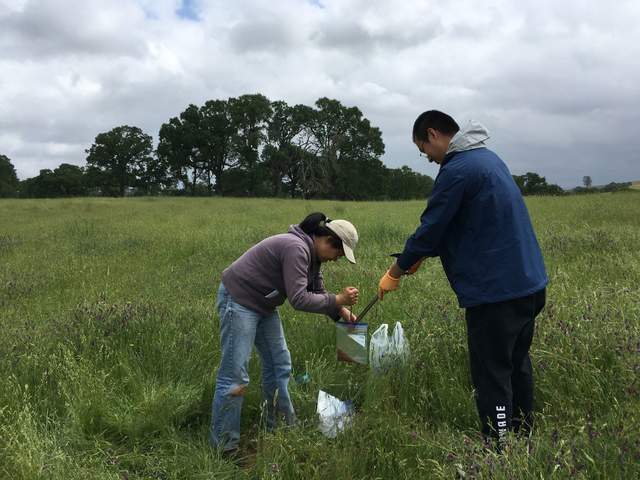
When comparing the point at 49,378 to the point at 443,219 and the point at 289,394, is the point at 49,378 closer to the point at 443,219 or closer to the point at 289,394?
the point at 289,394

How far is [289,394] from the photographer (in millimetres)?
3328

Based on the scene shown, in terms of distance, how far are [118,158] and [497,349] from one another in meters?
65.6

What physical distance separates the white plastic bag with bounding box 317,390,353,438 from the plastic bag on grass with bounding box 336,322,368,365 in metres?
0.29

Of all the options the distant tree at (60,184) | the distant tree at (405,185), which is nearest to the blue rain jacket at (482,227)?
the distant tree at (405,185)

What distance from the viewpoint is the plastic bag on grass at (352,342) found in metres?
3.13

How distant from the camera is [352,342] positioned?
3.18 metres

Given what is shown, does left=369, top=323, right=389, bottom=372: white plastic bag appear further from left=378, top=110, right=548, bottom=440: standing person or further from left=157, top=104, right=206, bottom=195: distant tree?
left=157, top=104, right=206, bottom=195: distant tree

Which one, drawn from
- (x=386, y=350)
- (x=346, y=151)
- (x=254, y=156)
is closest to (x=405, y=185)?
(x=346, y=151)

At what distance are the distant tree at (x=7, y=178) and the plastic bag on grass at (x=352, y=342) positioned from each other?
74765mm

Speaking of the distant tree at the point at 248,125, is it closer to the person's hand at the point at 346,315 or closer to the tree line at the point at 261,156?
the tree line at the point at 261,156

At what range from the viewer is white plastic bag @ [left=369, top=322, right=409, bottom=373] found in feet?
10.9

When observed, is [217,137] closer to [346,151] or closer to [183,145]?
[183,145]

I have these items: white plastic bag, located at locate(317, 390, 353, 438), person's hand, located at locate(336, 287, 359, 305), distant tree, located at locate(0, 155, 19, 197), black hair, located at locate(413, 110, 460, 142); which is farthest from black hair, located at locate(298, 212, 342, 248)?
distant tree, located at locate(0, 155, 19, 197)

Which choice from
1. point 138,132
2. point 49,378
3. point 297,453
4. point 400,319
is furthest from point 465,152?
point 138,132
